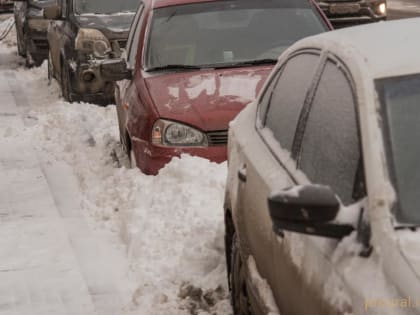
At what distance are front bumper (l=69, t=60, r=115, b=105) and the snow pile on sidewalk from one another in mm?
2421

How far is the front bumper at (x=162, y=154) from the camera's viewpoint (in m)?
7.84

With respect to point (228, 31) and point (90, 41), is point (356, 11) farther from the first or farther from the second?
point (228, 31)

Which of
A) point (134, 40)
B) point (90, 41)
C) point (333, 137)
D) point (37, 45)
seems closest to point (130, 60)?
point (134, 40)

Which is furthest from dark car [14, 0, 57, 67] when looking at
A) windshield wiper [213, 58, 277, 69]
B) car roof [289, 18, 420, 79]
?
car roof [289, 18, 420, 79]

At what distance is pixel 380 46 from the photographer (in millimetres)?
3973

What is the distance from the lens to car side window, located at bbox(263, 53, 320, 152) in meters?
4.45

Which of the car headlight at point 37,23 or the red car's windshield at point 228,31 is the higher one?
the red car's windshield at point 228,31

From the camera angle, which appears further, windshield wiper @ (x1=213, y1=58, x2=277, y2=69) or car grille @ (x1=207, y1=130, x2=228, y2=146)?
windshield wiper @ (x1=213, y1=58, x2=277, y2=69)

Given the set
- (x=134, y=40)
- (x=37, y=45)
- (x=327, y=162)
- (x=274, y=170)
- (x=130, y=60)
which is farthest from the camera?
(x=37, y=45)

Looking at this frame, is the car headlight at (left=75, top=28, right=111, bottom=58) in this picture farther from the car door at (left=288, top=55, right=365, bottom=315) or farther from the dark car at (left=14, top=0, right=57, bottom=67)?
the car door at (left=288, top=55, right=365, bottom=315)

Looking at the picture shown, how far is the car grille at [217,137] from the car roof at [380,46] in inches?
129

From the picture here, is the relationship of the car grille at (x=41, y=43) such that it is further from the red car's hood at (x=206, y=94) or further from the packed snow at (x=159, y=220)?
the red car's hood at (x=206, y=94)

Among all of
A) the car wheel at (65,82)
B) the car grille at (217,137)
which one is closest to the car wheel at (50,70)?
the car wheel at (65,82)

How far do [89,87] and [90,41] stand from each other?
0.66 meters
